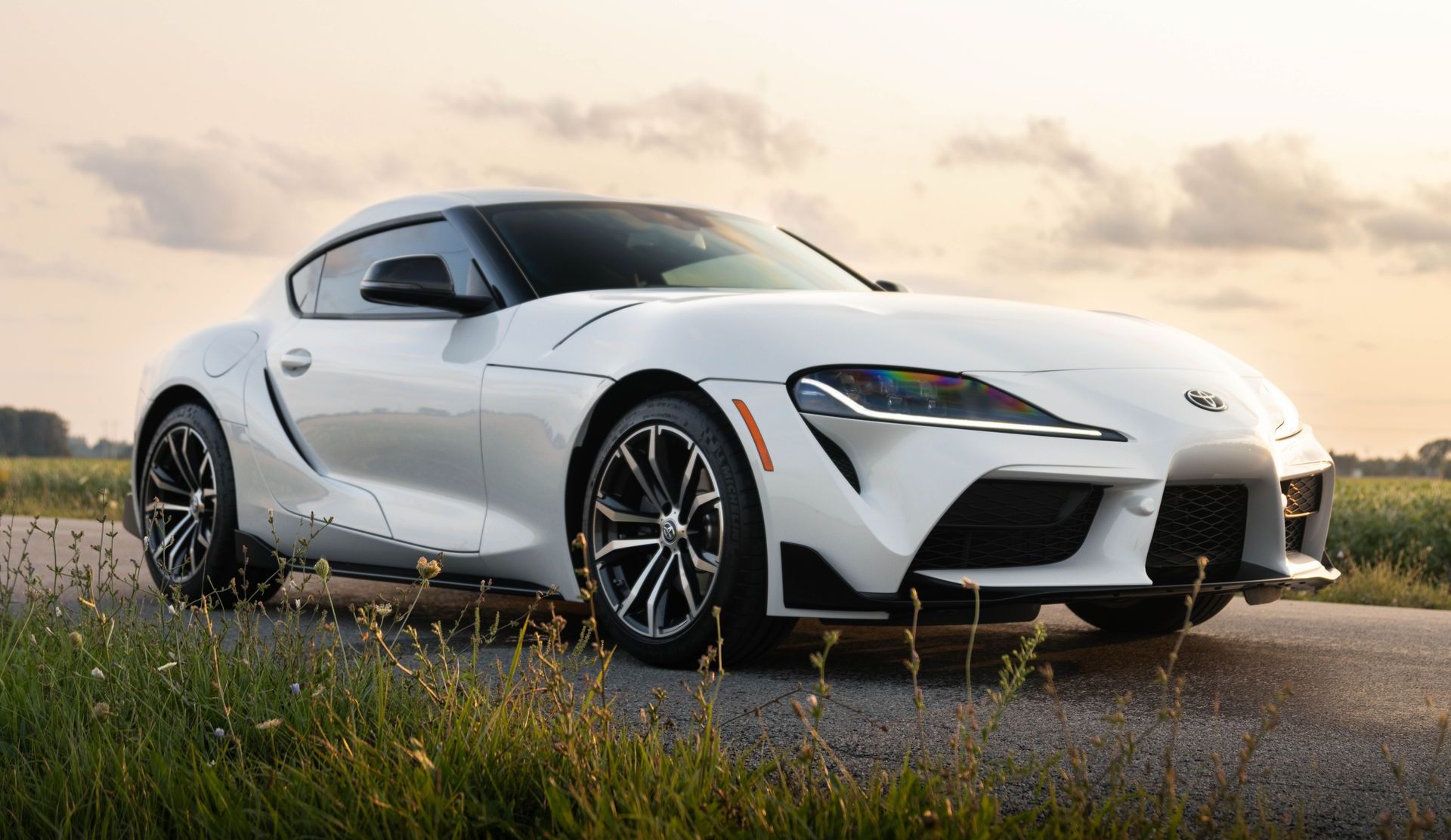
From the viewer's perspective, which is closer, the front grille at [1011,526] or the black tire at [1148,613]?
the front grille at [1011,526]

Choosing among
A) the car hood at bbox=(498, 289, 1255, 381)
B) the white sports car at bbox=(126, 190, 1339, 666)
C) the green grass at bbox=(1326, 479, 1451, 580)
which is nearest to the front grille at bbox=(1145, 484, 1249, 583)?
the white sports car at bbox=(126, 190, 1339, 666)

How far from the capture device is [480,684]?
313 centimetres

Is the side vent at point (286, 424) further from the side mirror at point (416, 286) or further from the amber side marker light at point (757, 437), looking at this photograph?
the amber side marker light at point (757, 437)

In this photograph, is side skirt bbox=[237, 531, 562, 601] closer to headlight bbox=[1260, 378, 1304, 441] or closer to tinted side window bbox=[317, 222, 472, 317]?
tinted side window bbox=[317, 222, 472, 317]

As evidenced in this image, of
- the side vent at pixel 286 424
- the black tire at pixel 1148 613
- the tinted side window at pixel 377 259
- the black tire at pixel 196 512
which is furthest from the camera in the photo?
the black tire at pixel 196 512

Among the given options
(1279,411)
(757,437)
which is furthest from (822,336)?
(1279,411)

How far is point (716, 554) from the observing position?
4.26m

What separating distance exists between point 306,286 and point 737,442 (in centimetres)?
302

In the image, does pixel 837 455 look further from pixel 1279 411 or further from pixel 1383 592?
pixel 1383 592

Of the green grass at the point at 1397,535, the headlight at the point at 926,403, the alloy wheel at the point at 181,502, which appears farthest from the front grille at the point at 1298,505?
the green grass at the point at 1397,535

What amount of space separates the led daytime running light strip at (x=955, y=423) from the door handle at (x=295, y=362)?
2.71 metres

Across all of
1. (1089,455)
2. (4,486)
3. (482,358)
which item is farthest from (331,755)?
(4,486)

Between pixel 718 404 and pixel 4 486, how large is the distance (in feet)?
58.6

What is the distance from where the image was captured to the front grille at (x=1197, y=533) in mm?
4129
